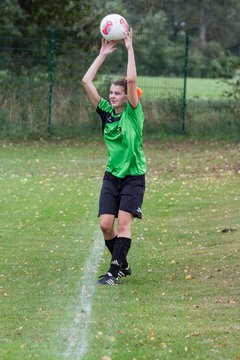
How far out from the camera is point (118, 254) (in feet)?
31.2

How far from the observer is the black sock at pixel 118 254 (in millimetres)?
9445

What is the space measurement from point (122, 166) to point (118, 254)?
0.84 m

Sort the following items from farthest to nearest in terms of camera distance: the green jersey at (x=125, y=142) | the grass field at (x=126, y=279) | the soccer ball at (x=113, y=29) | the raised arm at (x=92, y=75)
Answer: the soccer ball at (x=113, y=29)
the raised arm at (x=92, y=75)
the green jersey at (x=125, y=142)
the grass field at (x=126, y=279)

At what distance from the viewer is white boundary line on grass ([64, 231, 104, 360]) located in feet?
22.7

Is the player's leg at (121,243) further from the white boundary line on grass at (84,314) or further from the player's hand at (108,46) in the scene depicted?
the player's hand at (108,46)

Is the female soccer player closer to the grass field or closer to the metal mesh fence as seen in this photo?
the grass field

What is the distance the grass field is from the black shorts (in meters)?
0.71

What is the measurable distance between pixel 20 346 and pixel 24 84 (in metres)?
20.6

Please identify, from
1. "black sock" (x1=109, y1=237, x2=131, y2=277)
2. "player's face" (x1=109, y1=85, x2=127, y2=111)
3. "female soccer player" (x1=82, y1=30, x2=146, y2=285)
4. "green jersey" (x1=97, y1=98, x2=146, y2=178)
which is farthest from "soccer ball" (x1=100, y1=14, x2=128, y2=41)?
"black sock" (x1=109, y1=237, x2=131, y2=277)

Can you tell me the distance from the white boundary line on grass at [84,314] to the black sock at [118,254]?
0.75 ft

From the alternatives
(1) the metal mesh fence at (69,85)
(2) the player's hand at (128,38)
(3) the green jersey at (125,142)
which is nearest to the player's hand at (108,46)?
(2) the player's hand at (128,38)

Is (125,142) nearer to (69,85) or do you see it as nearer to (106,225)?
(106,225)

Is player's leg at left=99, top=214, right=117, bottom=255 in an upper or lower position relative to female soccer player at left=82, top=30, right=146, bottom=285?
lower

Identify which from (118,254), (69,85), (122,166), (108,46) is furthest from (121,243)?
(69,85)
